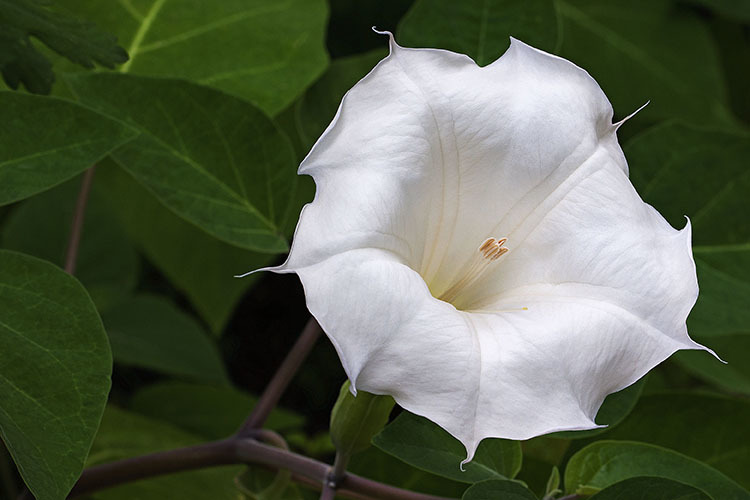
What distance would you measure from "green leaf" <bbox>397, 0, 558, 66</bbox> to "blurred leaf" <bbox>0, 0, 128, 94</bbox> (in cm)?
26

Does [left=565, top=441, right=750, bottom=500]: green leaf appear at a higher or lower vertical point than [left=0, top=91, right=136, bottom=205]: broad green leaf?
lower

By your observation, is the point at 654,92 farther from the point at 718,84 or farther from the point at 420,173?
the point at 420,173

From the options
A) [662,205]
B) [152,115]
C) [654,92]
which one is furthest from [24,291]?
[654,92]

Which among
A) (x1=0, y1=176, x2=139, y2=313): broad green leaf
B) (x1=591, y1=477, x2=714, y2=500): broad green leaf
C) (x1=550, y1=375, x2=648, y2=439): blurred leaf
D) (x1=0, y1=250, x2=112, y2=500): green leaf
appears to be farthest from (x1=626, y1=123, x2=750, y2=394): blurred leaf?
(x1=0, y1=176, x2=139, y2=313): broad green leaf

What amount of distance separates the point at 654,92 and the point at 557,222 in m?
0.66

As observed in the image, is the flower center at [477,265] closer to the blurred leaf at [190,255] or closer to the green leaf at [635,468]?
the green leaf at [635,468]

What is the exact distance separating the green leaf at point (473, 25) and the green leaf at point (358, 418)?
0.34m

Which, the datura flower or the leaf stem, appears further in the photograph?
the leaf stem

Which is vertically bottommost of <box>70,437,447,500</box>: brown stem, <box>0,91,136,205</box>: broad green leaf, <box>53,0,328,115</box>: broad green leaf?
<box>70,437,447,500</box>: brown stem

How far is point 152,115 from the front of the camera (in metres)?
0.75

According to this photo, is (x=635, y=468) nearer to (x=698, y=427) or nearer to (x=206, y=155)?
(x=698, y=427)

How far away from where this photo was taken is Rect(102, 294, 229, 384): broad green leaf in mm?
1045

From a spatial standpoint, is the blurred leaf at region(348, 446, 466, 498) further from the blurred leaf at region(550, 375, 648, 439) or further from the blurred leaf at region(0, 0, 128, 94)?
the blurred leaf at region(0, 0, 128, 94)

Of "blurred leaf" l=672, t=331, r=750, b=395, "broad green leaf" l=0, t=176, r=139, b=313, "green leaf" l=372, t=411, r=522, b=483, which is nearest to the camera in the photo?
"green leaf" l=372, t=411, r=522, b=483
